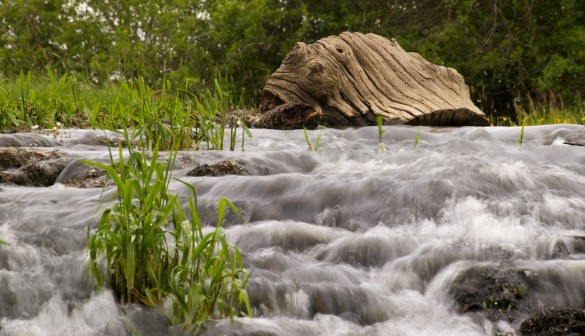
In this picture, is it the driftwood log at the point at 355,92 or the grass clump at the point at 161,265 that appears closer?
the grass clump at the point at 161,265

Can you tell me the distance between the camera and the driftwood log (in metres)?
8.33

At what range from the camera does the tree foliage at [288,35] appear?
52.9 ft

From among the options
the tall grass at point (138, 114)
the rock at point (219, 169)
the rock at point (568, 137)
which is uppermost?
the tall grass at point (138, 114)

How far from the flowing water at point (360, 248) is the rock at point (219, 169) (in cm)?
11

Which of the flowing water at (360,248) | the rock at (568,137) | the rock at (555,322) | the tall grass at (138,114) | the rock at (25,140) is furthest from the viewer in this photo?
the rock at (568,137)

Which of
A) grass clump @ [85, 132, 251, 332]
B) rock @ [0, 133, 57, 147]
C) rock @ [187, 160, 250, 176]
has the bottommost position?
grass clump @ [85, 132, 251, 332]

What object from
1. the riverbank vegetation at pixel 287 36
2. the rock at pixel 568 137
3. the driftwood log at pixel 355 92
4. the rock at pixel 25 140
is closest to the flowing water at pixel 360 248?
the rock at pixel 568 137

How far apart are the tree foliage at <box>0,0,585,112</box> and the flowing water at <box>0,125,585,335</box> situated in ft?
36.5

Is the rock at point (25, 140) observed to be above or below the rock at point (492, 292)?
above

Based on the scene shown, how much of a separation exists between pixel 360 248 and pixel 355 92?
4979 millimetres

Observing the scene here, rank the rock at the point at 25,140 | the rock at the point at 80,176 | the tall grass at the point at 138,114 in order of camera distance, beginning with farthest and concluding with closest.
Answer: the rock at the point at 25,140 < the tall grass at the point at 138,114 < the rock at the point at 80,176

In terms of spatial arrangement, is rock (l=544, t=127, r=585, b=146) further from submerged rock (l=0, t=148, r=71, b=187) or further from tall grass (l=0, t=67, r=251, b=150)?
submerged rock (l=0, t=148, r=71, b=187)

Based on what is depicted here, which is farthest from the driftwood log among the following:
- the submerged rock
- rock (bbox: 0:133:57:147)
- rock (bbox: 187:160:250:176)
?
the submerged rock

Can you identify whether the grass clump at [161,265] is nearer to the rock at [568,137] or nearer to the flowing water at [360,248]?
the flowing water at [360,248]
